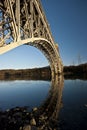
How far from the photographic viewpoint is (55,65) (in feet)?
184

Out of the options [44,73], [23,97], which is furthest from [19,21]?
[44,73]

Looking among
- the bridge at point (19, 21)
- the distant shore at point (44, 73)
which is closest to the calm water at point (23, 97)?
the bridge at point (19, 21)

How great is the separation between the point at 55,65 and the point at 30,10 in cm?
3313

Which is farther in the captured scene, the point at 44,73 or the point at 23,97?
the point at 44,73

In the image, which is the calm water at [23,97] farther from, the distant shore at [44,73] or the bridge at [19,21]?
the distant shore at [44,73]

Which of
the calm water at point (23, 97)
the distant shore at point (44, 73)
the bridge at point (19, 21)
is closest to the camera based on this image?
the calm water at point (23, 97)

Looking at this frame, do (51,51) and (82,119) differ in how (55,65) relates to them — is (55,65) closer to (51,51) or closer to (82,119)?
(51,51)

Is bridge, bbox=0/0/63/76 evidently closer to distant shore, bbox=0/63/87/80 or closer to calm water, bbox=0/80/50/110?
calm water, bbox=0/80/50/110

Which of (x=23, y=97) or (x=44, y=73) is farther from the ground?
(x=44, y=73)

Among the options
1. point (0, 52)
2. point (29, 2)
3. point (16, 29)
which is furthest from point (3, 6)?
point (29, 2)

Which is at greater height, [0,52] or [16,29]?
[16,29]

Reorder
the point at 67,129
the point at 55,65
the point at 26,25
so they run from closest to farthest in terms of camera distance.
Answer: the point at 67,129, the point at 26,25, the point at 55,65

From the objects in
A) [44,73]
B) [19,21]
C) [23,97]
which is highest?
[19,21]

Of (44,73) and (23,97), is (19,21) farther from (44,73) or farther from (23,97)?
(44,73)
